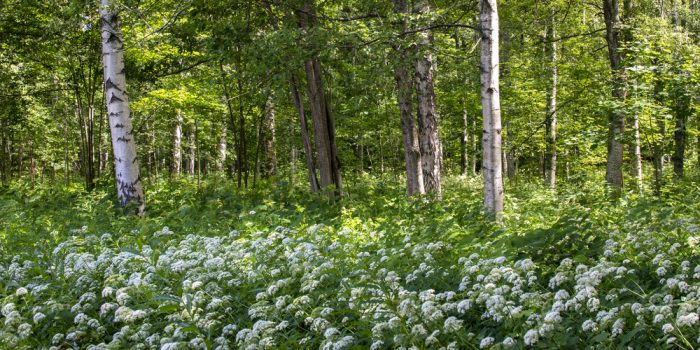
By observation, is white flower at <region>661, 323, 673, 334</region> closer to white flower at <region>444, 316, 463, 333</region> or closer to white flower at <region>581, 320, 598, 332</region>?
white flower at <region>581, 320, 598, 332</region>

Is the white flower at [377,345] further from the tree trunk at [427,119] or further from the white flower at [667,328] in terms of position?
the tree trunk at [427,119]

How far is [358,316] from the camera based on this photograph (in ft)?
13.1

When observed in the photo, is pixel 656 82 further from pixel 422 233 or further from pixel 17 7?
pixel 17 7

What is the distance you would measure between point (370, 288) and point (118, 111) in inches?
277

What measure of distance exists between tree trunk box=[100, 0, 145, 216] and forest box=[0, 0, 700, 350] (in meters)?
0.03

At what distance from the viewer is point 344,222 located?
26.7 feet

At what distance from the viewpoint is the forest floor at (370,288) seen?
3.32 metres

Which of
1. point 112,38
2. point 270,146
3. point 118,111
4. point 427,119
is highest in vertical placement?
point 112,38

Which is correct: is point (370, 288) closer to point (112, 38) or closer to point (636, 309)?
point (636, 309)

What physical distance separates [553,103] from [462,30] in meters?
7.57

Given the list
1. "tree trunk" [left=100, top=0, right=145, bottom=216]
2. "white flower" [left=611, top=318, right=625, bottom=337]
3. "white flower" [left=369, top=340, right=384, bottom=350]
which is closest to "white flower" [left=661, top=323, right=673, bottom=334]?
"white flower" [left=611, top=318, right=625, bottom=337]

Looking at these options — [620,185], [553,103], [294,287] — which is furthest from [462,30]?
[294,287]

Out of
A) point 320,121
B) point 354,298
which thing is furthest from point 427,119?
point 354,298

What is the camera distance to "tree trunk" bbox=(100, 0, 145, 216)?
9.59 m
